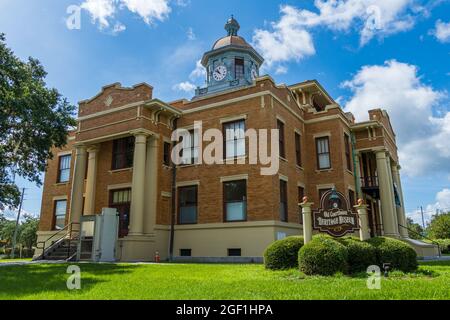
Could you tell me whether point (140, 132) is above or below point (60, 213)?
above

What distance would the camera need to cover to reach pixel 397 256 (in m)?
10.8

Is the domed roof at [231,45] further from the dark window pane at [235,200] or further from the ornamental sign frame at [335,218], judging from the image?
the ornamental sign frame at [335,218]

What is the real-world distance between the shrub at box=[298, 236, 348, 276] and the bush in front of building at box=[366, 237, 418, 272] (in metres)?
1.30

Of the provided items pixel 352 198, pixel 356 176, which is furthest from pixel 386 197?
pixel 352 198

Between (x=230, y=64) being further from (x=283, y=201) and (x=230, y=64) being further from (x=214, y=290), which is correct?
(x=214, y=290)

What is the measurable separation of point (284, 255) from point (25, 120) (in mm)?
11335

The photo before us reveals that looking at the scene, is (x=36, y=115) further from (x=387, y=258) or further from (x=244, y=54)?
(x=244, y=54)

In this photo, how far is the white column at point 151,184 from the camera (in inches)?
767

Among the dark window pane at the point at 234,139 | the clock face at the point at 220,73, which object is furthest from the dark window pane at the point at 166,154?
the clock face at the point at 220,73

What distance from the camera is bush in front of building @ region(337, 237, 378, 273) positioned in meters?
10.6

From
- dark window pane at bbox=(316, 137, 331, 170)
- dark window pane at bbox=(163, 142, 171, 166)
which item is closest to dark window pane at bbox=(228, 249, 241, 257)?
dark window pane at bbox=(163, 142, 171, 166)

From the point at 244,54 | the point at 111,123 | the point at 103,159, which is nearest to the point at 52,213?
the point at 103,159

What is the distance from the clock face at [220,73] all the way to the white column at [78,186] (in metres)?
12.1

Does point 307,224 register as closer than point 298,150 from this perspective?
Yes
